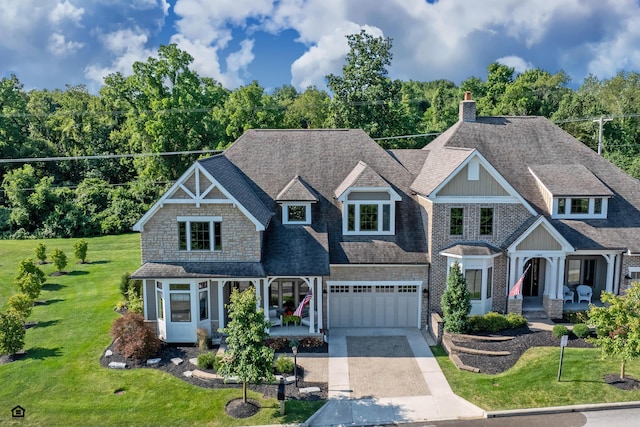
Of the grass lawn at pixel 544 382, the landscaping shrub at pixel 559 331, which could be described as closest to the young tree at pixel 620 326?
the grass lawn at pixel 544 382

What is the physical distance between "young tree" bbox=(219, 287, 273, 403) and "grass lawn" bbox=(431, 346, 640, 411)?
6.92 m

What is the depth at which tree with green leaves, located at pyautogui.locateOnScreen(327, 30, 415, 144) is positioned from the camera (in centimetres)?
4594

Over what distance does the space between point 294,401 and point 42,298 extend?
734 inches

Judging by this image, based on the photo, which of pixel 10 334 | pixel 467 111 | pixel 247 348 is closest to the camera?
pixel 247 348

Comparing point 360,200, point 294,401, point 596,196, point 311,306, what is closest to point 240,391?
point 294,401

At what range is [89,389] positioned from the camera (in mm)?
17344

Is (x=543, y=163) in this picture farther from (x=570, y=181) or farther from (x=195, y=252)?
(x=195, y=252)

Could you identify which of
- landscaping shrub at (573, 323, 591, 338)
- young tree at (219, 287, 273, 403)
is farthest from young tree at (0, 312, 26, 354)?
landscaping shrub at (573, 323, 591, 338)

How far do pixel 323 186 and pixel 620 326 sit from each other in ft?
47.1

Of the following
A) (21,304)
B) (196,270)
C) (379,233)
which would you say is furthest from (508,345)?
(21,304)

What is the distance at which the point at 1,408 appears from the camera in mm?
16094

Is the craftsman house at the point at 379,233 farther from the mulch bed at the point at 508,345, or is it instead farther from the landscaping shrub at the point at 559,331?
the landscaping shrub at the point at 559,331

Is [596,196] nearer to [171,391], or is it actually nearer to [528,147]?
[528,147]

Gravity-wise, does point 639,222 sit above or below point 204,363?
above
